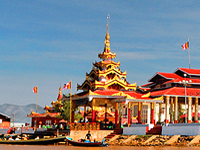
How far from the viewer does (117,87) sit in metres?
55.7

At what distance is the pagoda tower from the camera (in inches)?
2155

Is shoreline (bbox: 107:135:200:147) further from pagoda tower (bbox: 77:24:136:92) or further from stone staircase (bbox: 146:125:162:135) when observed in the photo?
pagoda tower (bbox: 77:24:136:92)

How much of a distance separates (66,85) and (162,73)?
15389mm

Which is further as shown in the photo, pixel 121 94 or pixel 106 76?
pixel 106 76

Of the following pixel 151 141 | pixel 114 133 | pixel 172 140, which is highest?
pixel 114 133

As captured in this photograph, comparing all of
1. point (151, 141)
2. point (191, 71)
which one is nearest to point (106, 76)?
point (191, 71)

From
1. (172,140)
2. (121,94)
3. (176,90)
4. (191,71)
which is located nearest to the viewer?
(172,140)

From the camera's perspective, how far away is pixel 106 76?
57156mm

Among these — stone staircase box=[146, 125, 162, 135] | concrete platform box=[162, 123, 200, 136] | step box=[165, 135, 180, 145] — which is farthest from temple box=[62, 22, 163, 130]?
step box=[165, 135, 180, 145]

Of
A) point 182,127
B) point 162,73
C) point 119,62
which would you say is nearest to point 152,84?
point 162,73

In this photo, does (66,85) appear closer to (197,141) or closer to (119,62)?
(119,62)

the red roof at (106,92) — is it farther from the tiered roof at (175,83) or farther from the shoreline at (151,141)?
the shoreline at (151,141)

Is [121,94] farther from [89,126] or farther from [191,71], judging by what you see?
[191,71]

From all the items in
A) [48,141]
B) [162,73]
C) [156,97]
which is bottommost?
[48,141]
